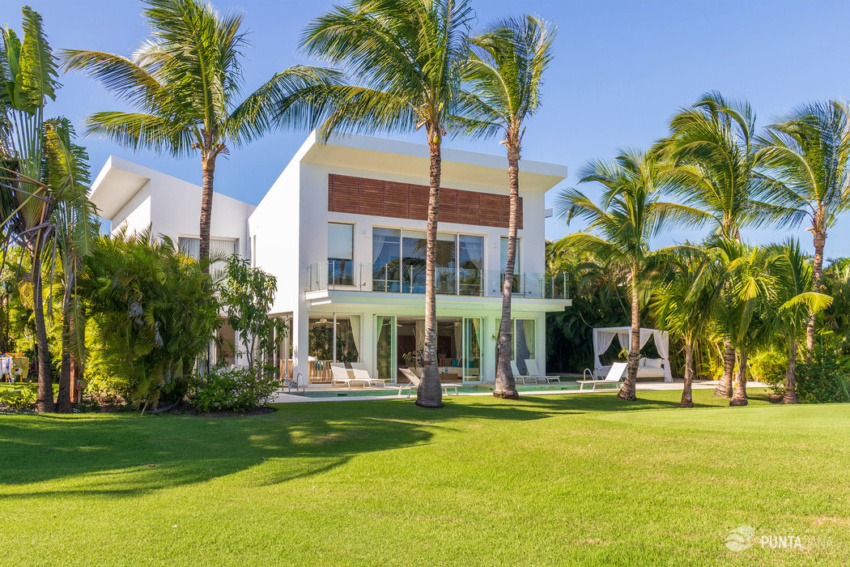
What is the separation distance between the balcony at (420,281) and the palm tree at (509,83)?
454cm

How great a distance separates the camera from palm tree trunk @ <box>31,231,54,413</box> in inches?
371

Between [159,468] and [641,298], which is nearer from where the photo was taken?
[159,468]

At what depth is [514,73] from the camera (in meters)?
13.3

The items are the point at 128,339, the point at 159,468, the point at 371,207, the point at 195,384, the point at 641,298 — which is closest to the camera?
the point at 159,468

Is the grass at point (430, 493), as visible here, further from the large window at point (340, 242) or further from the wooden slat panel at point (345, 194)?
the wooden slat panel at point (345, 194)

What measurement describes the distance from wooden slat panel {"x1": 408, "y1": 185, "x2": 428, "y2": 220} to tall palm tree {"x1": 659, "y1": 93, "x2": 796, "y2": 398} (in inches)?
276

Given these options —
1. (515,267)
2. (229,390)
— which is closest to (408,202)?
(515,267)

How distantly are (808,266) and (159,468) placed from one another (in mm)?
14782

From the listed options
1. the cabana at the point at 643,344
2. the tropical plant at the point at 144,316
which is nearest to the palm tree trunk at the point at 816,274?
the cabana at the point at 643,344

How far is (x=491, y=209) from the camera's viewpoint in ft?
66.6

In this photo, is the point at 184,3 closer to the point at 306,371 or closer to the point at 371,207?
the point at 371,207

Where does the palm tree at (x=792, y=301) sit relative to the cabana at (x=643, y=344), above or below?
above

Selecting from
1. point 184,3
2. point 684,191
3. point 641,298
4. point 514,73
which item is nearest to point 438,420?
point 641,298

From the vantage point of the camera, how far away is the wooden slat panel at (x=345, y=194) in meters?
18.0
